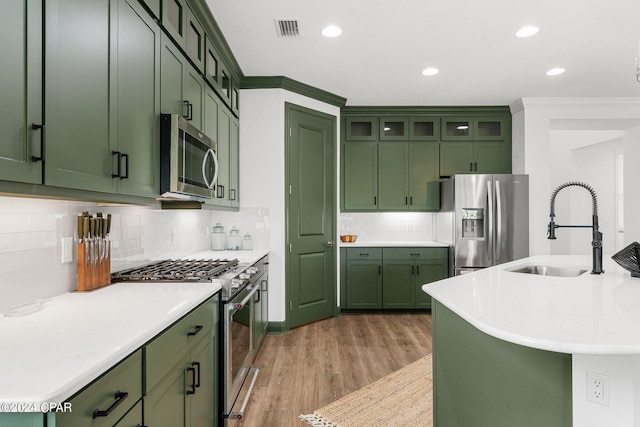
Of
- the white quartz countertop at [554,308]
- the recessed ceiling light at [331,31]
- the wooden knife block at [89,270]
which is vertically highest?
the recessed ceiling light at [331,31]

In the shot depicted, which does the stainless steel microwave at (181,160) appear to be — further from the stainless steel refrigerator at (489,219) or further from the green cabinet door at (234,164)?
the stainless steel refrigerator at (489,219)

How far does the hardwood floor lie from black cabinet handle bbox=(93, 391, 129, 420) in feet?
4.54

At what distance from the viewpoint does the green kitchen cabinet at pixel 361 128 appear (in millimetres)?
4992

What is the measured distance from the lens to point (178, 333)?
1474 mm

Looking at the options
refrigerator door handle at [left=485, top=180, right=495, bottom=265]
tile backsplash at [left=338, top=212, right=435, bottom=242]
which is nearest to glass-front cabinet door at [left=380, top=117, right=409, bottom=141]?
tile backsplash at [left=338, top=212, right=435, bottom=242]

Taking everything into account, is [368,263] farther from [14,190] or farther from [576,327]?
[14,190]

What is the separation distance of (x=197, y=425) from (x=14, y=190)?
1.25 metres

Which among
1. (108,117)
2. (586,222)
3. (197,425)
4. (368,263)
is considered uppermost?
(108,117)

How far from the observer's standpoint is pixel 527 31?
299cm

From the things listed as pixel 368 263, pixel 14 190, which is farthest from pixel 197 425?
pixel 368 263

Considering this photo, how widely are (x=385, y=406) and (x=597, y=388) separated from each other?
1537 millimetres

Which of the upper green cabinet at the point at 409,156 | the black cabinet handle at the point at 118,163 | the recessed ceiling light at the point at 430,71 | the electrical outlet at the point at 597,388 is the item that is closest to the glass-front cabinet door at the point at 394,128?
the upper green cabinet at the point at 409,156

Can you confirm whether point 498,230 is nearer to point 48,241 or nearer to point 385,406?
point 385,406

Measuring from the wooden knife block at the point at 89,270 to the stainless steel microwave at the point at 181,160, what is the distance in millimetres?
438
